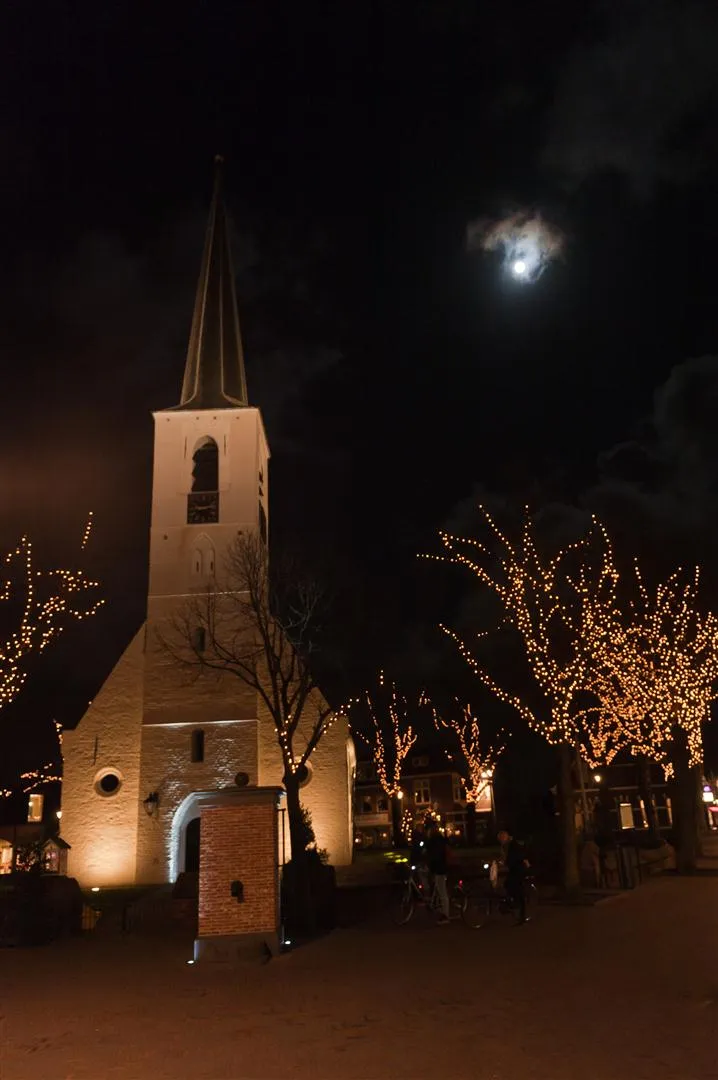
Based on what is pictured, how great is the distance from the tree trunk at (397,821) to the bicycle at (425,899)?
30.6 meters

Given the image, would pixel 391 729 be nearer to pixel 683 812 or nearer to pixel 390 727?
pixel 390 727

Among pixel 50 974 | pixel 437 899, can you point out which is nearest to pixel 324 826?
pixel 437 899

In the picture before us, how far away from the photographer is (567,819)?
20.1 meters

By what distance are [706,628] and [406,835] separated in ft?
101

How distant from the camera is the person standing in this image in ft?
55.7

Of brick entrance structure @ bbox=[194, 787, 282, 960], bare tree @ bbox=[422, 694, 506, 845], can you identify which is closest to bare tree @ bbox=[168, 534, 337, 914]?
brick entrance structure @ bbox=[194, 787, 282, 960]

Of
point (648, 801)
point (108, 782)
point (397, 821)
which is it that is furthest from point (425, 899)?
point (397, 821)

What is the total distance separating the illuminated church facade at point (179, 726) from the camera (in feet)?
101

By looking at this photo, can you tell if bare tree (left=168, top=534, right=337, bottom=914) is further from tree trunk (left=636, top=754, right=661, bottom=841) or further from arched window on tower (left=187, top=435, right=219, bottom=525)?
tree trunk (left=636, top=754, right=661, bottom=841)

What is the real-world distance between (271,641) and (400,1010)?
14.9 meters

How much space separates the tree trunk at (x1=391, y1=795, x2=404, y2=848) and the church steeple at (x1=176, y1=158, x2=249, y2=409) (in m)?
26.8

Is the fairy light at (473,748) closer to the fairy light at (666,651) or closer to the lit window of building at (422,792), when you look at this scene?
the lit window of building at (422,792)

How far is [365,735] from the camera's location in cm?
5397

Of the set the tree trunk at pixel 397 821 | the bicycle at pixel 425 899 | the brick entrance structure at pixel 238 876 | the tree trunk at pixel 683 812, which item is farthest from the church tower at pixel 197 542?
the tree trunk at pixel 397 821
